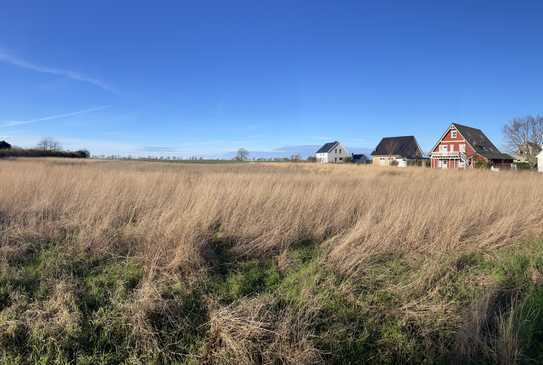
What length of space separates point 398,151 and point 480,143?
13555 mm

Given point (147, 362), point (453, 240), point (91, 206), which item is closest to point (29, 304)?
point (147, 362)

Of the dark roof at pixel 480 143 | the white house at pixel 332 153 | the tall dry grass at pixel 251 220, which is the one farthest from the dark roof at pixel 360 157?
the tall dry grass at pixel 251 220

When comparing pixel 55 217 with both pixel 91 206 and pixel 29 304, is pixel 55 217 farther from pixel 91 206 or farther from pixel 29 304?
pixel 29 304

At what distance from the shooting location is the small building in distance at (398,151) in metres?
53.8

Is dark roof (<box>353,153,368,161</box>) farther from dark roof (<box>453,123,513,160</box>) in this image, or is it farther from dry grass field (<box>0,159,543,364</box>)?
dry grass field (<box>0,159,543,364</box>)

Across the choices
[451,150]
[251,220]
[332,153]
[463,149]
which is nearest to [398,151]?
[451,150]

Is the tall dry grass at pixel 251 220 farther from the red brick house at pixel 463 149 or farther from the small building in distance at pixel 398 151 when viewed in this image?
the small building in distance at pixel 398 151

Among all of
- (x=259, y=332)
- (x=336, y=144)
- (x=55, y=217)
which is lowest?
(x=259, y=332)

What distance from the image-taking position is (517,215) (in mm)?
6109

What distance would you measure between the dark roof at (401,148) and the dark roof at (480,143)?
1039cm

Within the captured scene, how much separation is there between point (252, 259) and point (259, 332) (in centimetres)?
174

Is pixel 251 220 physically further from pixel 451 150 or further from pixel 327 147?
pixel 327 147

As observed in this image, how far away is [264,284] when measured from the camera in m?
3.49

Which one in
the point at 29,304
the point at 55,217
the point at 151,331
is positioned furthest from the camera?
the point at 55,217
